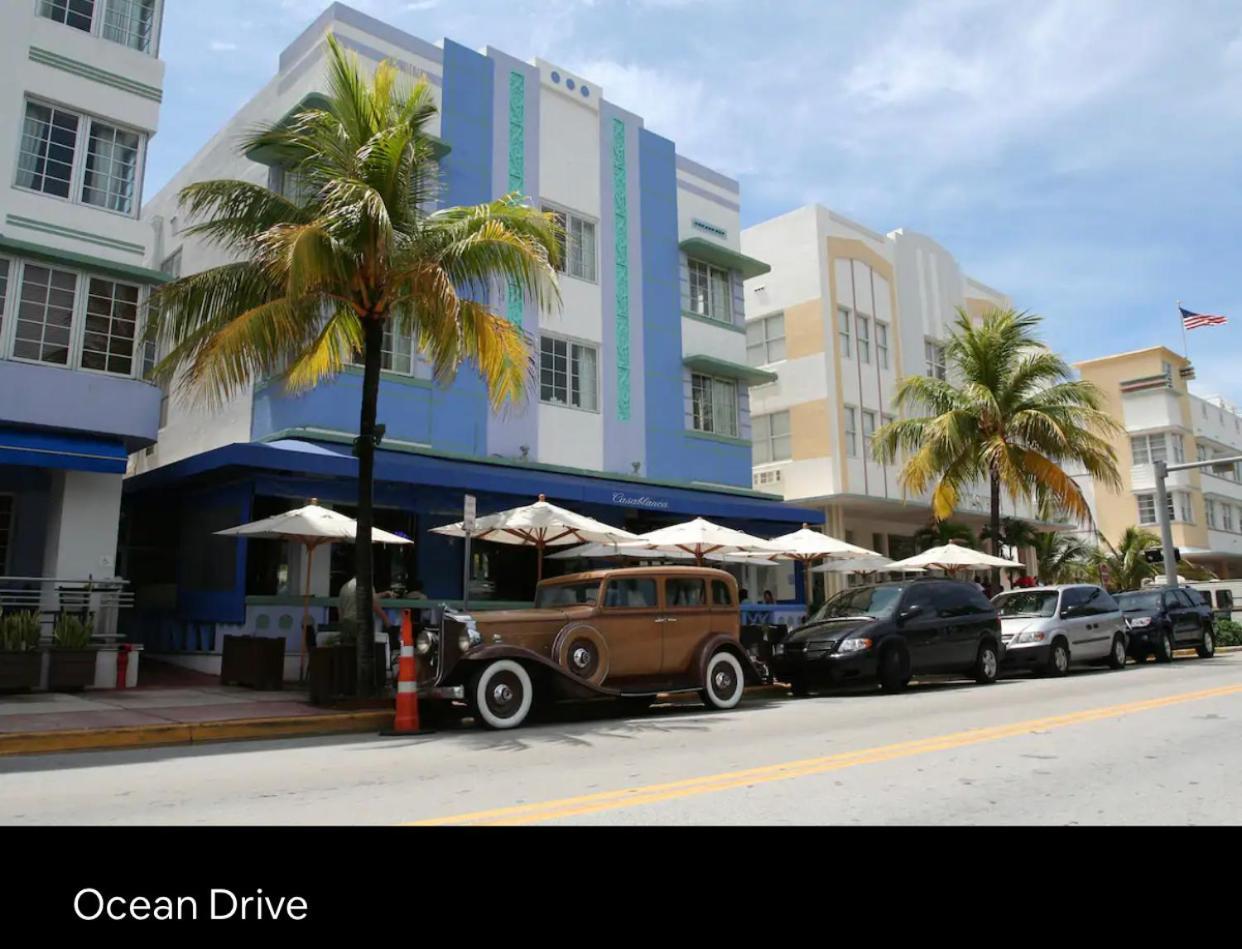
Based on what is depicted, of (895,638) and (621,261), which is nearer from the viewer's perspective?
(895,638)

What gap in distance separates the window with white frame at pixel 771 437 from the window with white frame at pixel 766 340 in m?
1.83

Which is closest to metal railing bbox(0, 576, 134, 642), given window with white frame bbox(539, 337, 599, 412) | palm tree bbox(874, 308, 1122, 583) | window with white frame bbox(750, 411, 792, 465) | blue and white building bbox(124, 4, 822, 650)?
blue and white building bbox(124, 4, 822, 650)

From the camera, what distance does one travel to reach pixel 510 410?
20.3m

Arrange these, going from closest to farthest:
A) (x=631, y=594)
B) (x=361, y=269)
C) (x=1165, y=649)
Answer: (x=631, y=594), (x=361, y=269), (x=1165, y=649)

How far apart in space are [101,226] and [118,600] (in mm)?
5946

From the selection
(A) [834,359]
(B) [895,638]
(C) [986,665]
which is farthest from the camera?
(A) [834,359]

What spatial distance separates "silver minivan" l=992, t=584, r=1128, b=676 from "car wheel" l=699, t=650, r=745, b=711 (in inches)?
270

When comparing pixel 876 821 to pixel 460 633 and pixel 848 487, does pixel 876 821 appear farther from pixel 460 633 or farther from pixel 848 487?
pixel 848 487

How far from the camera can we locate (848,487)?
93.5 feet

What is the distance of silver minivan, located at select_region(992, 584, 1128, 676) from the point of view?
17688 mm

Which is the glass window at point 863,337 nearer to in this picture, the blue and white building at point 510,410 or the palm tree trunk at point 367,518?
the blue and white building at point 510,410

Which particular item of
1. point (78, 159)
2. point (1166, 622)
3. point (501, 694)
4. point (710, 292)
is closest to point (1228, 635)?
point (1166, 622)

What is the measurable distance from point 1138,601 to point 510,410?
1472 cm

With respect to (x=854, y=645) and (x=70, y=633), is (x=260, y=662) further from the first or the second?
(x=854, y=645)
